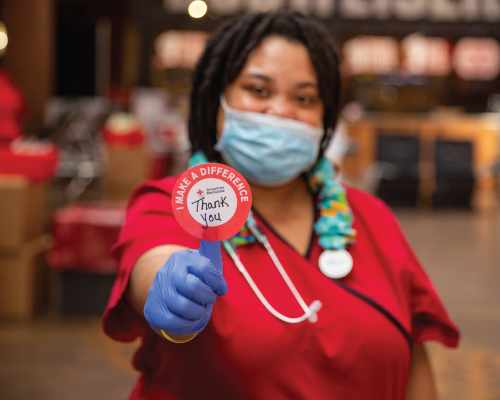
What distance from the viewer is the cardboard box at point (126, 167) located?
605 cm

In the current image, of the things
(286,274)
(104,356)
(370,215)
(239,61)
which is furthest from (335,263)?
(104,356)

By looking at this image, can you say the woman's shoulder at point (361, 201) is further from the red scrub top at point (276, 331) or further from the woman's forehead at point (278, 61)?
the woman's forehead at point (278, 61)

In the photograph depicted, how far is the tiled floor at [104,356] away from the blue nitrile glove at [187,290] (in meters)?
1.86

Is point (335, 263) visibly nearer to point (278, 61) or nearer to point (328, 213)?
point (328, 213)

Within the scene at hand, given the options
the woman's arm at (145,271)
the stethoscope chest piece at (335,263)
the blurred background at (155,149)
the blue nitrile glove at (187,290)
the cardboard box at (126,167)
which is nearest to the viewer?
the blue nitrile glove at (187,290)

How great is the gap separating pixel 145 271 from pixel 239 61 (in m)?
0.49

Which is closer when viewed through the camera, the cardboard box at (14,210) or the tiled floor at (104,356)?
the tiled floor at (104,356)

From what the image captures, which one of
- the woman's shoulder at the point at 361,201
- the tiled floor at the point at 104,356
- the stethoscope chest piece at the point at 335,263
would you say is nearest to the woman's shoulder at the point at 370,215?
the woman's shoulder at the point at 361,201

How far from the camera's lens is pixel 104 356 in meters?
2.89

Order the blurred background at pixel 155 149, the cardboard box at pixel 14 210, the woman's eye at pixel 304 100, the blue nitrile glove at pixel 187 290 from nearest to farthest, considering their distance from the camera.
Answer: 1. the blue nitrile glove at pixel 187 290
2. the woman's eye at pixel 304 100
3. the blurred background at pixel 155 149
4. the cardboard box at pixel 14 210

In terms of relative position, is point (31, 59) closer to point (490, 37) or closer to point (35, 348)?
point (35, 348)

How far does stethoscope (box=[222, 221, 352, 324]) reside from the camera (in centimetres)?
104

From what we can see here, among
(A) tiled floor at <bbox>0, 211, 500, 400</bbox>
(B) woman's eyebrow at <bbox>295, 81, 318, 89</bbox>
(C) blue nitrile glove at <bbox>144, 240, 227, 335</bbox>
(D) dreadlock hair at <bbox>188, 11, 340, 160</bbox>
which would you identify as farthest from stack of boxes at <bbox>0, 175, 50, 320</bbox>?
(C) blue nitrile glove at <bbox>144, 240, 227, 335</bbox>

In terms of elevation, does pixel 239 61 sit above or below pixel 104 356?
above
